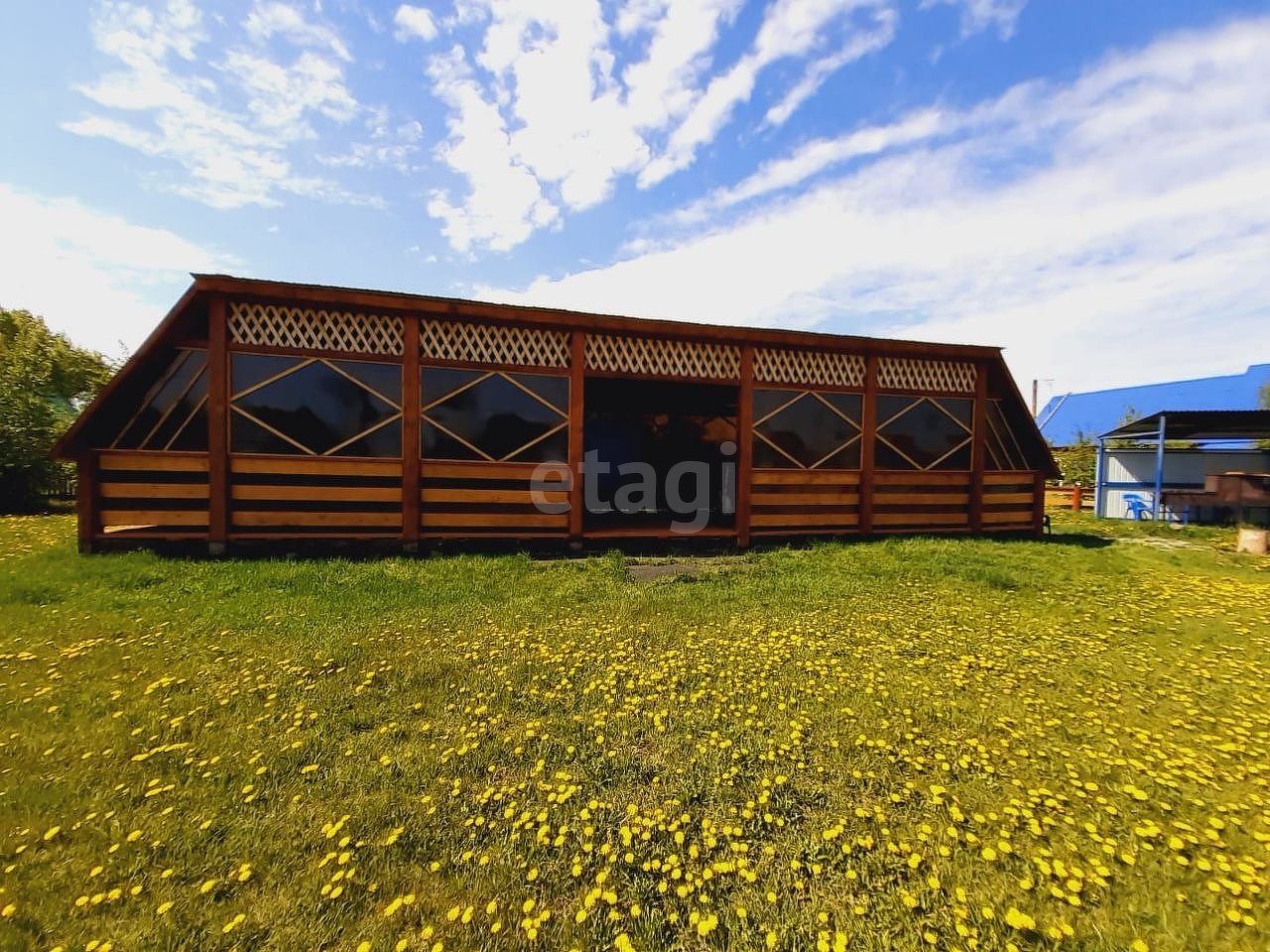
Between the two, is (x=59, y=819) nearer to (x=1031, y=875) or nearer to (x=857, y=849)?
(x=857, y=849)

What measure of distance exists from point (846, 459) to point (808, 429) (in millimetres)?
885

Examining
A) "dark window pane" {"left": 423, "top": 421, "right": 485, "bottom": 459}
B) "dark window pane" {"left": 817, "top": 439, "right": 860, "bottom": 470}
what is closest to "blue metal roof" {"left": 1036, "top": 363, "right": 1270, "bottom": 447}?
"dark window pane" {"left": 817, "top": 439, "right": 860, "bottom": 470}

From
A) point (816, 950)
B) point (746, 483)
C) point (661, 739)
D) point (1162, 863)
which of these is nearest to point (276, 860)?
point (661, 739)

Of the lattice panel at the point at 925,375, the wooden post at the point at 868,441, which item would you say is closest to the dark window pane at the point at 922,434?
the wooden post at the point at 868,441

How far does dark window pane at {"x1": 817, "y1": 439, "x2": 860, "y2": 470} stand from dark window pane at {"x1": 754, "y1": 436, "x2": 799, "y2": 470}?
0.68 m

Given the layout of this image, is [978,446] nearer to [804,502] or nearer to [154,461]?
[804,502]

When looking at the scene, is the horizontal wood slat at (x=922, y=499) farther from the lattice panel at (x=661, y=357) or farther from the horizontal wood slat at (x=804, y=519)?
the lattice panel at (x=661, y=357)

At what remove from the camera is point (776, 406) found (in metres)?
8.41

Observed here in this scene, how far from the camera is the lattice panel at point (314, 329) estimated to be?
Answer: 6641 millimetres

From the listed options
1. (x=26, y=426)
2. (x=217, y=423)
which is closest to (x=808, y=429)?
(x=217, y=423)

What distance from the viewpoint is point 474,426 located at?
7.30 metres

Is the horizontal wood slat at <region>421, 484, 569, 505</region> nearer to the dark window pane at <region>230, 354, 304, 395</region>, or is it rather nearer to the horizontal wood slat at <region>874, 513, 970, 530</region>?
the dark window pane at <region>230, 354, 304, 395</region>

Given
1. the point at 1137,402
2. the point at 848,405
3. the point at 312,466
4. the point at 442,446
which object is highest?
the point at 1137,402

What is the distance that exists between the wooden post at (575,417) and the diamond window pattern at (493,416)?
12 centimetres
